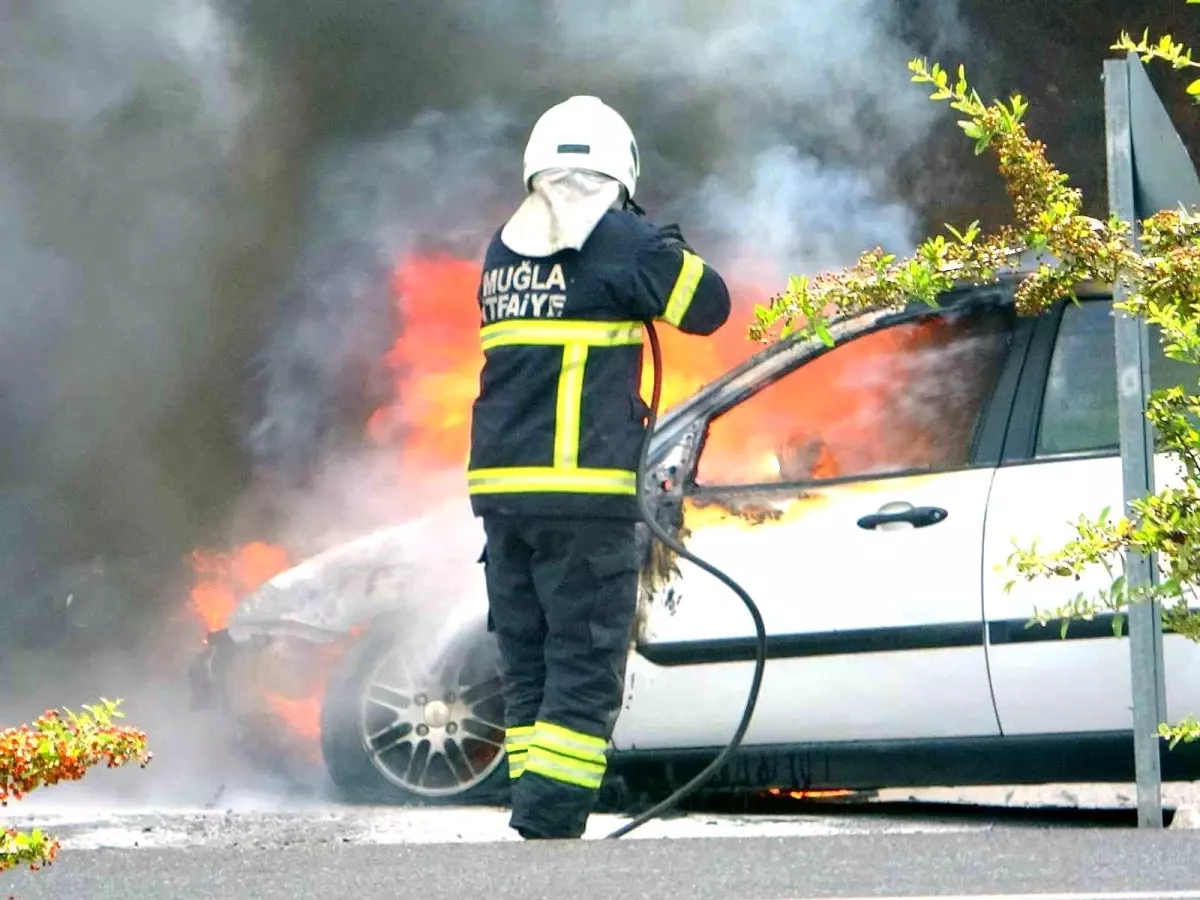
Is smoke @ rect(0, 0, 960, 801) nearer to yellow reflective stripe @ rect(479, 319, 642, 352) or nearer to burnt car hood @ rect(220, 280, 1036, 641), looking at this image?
burnt car hood @ rect(220, 280, 1036, 641)

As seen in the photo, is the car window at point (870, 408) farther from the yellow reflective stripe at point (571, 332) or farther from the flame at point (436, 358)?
the flame at point (436, 358)

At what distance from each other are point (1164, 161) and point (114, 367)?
13.7ft

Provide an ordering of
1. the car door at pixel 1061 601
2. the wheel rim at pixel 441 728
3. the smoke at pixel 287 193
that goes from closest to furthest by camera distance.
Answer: the car door at pixel 1061 601, the wheel rim at pixel 441 728, the smoke at pixel 287 193

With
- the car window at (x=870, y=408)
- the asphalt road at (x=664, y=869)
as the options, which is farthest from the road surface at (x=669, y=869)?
the car window at (x=870, y=408)

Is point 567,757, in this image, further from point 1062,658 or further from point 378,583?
point 378,583

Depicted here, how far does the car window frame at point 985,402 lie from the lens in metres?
5.24

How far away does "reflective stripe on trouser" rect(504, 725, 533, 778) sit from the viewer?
16.2 ft

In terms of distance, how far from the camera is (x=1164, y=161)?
16.7 ft

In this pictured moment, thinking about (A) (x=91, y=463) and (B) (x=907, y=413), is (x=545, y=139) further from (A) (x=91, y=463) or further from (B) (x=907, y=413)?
(A) (x=91, y=463)

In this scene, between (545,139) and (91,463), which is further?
(91,463)

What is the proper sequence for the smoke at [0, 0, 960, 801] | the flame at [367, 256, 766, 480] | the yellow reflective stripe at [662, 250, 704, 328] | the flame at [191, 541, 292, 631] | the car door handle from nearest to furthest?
the yellow reflective stripe at [662, 250, 704, 328], the car door handle, the flame at [367, 256, 766, 480], the flame at [191, 541, 292, 631], the smoke at [0, 0, 960, 801]

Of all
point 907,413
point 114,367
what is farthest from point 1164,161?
point 114,367

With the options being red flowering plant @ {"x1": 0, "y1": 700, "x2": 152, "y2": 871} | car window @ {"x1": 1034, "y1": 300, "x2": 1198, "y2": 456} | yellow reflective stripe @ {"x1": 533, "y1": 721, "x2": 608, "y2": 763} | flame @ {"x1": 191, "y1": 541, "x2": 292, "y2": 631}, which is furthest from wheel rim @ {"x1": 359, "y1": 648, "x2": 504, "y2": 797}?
red flowering plant @ {"x1": 0, "y1": 700, "x2": 152, "y2": 871}

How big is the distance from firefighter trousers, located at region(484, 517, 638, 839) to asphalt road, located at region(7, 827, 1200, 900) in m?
0.43
